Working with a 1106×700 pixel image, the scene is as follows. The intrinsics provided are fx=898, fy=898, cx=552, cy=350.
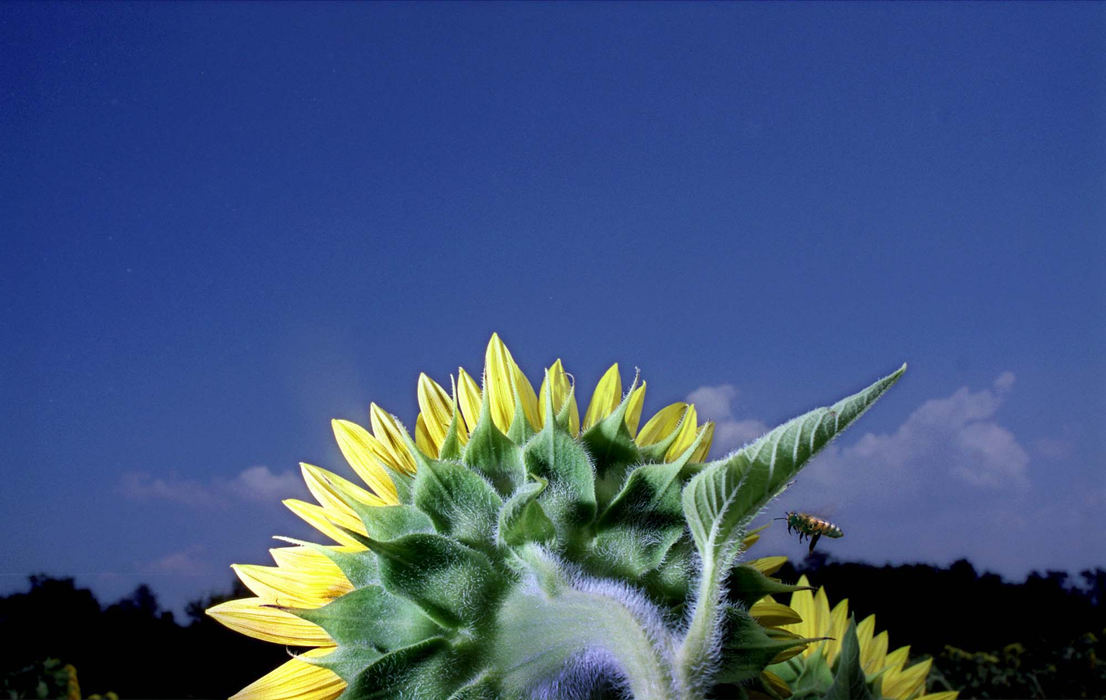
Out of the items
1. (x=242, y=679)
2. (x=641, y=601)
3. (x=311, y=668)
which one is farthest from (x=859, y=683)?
(x=242, y=679)

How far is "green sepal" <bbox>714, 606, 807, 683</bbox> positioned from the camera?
480mm

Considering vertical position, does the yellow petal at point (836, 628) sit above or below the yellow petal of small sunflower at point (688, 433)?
below

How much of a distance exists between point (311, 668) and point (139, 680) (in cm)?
368

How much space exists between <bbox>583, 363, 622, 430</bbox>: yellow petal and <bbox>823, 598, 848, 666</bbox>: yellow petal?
35 cm

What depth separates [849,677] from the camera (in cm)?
50

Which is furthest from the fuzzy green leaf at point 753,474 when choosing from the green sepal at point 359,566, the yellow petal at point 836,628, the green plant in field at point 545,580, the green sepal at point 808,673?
the yellow petal at point 836,628

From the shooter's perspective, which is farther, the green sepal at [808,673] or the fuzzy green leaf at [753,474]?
the green sepal at [808,673]

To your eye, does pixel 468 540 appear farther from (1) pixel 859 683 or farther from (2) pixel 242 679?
(2) pixel 242 679

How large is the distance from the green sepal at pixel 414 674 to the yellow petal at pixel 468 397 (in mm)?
283

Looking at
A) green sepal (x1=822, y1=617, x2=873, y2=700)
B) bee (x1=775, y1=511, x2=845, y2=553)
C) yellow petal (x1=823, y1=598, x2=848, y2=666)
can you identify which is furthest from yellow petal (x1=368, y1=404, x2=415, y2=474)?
bee (x1=775, y1=511, x2=845, y2=553)

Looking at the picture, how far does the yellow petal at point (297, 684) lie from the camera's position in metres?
0.69

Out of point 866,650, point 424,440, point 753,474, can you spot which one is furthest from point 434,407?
point 866,650

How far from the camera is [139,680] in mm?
3811

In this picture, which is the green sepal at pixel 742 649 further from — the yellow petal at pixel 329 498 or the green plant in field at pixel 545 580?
the yellow petal at pixel 329 498
